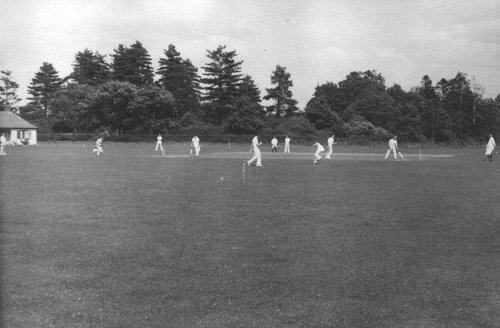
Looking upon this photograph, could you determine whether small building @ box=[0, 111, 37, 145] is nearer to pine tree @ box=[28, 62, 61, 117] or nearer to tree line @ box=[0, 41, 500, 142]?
tree line @ box=[0, 41, 500, 142]

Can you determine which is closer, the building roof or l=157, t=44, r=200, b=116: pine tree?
the building roof

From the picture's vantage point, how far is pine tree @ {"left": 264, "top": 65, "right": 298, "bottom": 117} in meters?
88.7

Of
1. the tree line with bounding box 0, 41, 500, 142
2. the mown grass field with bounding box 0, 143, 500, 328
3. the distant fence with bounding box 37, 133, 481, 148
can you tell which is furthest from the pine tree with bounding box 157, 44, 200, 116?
the mown grass field with bounding box 0, 143, 500, 328

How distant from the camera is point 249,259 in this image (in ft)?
27.9

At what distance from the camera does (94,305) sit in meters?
6.39

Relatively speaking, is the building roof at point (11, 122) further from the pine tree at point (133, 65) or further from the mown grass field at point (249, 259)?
the mown grass field at point (249, 259)

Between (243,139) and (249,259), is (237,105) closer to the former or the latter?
(243,139)

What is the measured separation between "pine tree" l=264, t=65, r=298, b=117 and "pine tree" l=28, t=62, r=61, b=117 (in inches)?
2001

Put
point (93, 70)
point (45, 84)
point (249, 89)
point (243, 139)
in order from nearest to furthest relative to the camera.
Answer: point (243, 139)
point (249, 89)
point (93, 70)
point (45, 84)

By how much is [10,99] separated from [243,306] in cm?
11847

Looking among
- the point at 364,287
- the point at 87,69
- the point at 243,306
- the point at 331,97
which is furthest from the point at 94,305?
the point at 87,69

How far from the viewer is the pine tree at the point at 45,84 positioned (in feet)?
362

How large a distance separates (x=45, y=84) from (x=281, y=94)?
2189 inches

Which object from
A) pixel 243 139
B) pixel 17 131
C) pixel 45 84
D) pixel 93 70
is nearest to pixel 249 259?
pixel 243 139
